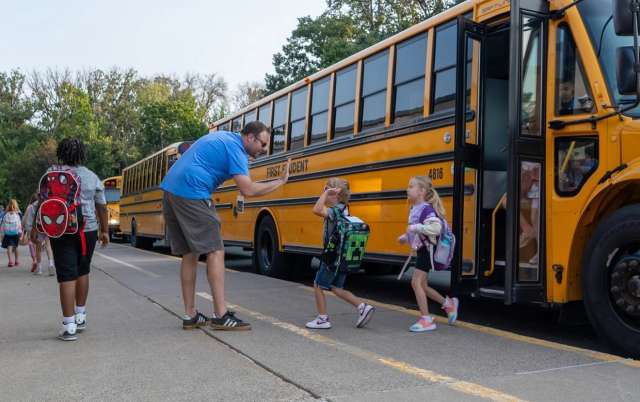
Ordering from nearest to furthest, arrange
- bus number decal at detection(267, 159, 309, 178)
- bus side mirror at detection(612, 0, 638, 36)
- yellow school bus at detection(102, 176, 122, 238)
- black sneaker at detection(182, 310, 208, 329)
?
1. bus side mirror at detection(612, 0, 638, 36)
2. black sneaker at detection(182, 310, 208, 329)
3. bus number decal at detection(267, 159, 309, 178)
4. yellow school bus at detection(102, 176, 122, 238)

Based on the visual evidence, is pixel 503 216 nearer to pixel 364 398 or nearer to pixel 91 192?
pixel 364 398

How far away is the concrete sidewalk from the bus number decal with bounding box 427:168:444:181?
263cm

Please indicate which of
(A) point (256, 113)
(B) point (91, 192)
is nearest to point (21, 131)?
(A) point (256, 113)

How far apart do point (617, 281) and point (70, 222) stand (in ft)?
13.1

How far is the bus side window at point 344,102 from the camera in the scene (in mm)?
8320

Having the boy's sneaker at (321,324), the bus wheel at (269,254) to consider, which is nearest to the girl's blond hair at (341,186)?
the boy's sneaker at (321,324)

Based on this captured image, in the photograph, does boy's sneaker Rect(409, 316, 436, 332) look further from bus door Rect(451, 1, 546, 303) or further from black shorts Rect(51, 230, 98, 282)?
black shorts Rect(51, 230, 98, 282)

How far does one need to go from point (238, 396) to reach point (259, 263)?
7194 mm

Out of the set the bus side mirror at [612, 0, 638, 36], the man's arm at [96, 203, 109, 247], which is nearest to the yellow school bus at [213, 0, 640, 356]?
the bus side mirror at [612, 0, 638, 36]

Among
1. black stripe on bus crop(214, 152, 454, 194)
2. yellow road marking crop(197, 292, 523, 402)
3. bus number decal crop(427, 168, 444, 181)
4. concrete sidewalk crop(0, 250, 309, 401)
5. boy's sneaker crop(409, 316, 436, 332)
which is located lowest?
concrete sidewalk crop(0, 250, 309, 401)

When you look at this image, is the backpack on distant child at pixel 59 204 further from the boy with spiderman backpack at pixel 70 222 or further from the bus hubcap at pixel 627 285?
the bus hubcap at pixel 627 285

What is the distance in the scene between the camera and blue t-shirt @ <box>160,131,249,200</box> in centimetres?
554

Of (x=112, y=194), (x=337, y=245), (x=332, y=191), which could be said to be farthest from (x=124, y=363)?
(x=112, y=194)

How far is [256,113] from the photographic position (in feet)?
37.7
